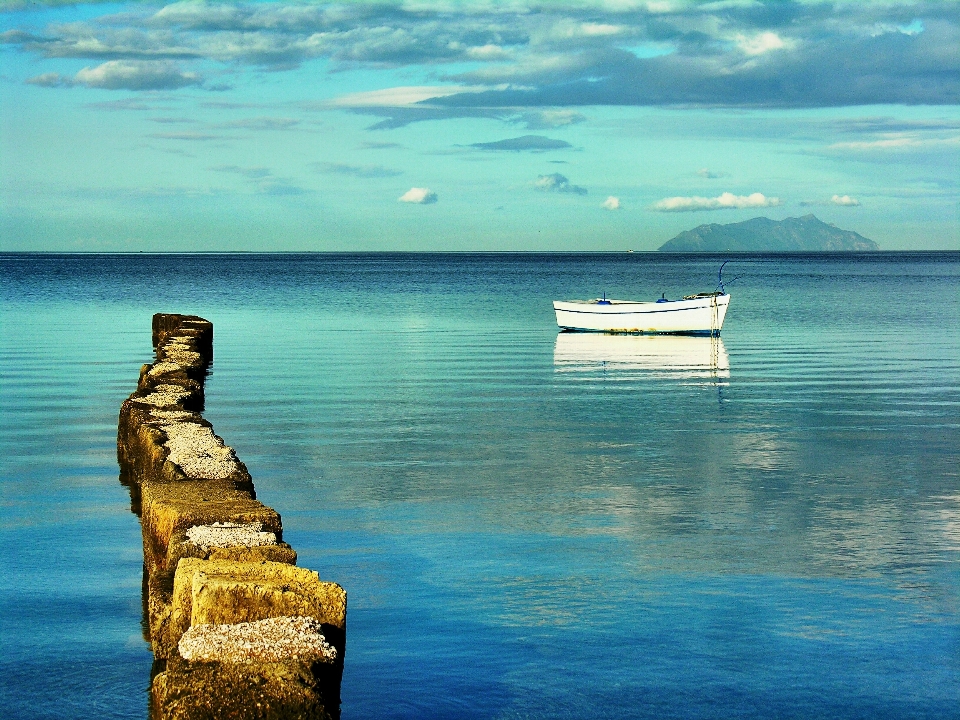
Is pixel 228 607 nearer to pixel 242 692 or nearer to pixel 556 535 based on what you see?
pixel 242 692

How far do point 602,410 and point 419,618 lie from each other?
11319mm

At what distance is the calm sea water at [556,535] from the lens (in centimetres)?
765

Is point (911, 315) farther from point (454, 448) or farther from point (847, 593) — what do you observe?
point (847, 593)

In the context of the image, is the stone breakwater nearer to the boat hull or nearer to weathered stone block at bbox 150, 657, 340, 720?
weathered stone block at bbox 150, 657, 340, 720

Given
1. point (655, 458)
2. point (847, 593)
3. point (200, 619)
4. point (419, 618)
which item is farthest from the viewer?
point (655, 458)

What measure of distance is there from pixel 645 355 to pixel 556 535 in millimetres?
21081

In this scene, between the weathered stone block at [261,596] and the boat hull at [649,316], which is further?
the boat hull at [649,316]

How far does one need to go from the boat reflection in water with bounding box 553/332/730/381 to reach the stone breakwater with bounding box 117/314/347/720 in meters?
18.3

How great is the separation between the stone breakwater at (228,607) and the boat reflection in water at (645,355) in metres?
18.3

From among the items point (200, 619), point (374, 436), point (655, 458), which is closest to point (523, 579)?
point (200, 619)

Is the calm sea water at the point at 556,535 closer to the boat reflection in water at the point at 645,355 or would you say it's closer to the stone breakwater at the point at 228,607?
the stone breakwater at the point at 228,607

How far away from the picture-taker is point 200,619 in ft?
18.1

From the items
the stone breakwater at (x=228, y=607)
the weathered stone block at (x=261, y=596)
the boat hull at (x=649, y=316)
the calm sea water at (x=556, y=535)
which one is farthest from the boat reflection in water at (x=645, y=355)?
the weathered stone block at (x=261, y=596)

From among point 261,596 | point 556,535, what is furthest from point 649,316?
point 261,596
